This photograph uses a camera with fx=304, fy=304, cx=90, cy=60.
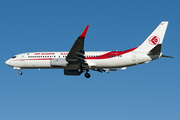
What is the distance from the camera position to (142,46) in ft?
136

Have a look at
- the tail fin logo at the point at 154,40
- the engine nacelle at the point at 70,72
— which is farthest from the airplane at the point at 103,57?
the engine nacelle at the point at 70,72

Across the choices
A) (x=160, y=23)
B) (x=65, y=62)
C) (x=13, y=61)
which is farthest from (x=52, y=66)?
(x=160, y=23)

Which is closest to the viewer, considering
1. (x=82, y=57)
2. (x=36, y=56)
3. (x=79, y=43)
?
(x=79, y=43)

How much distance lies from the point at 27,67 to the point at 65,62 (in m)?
7.28

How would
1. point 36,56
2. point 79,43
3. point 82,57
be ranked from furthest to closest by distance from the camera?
1. point 36,56
2. point 82,57
3. point 79,43

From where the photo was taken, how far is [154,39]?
41.4 m

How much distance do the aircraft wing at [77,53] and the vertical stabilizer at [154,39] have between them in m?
7.87

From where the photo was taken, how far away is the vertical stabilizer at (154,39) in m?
41.0

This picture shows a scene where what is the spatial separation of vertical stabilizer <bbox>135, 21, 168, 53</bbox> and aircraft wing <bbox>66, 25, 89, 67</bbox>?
7.87 meters

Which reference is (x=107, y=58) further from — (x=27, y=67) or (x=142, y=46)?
(x=27, y=67)

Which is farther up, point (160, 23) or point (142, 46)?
point (160, 23)

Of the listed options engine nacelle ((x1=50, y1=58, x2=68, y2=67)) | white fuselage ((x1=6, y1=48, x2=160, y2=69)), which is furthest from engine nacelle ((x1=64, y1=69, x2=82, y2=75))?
engine nacelle ((x1=50, y1=58, x2=68, y2=67))

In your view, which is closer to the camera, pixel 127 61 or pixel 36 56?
pixel 127 61

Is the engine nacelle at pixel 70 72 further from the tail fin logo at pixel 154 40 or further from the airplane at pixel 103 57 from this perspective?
the tail fin logo at pixel 154 40
